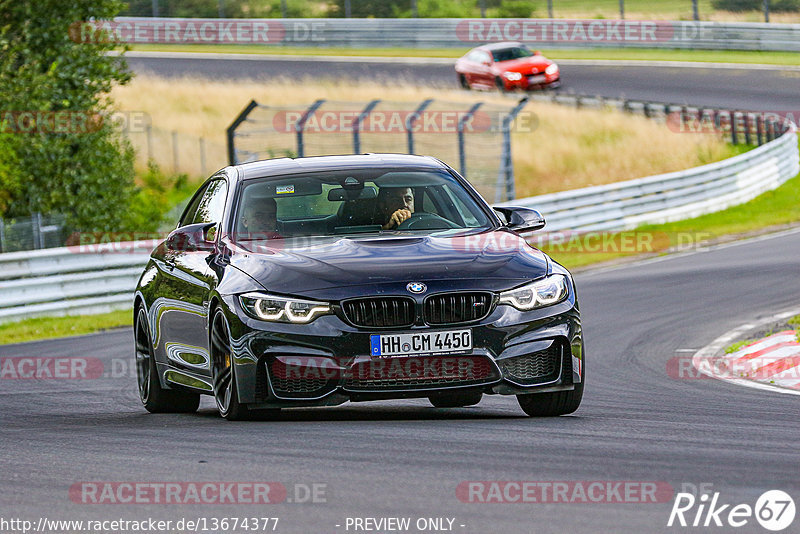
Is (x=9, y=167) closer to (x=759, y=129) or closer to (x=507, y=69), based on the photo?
(x=759, y=129)

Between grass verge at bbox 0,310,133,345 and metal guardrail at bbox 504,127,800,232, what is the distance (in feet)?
21.5

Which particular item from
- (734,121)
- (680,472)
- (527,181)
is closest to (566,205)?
(527,181)

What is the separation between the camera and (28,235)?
21297 mm

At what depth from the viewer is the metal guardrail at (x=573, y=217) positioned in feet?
61.7

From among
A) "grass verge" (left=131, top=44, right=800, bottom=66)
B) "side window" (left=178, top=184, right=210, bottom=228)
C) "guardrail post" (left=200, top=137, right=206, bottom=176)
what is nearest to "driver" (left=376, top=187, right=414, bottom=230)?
"side window" (left=178, top=184, right=210, bottom=228)

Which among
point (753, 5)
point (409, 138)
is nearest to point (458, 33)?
point (753, 5)

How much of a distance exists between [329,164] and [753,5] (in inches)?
1706

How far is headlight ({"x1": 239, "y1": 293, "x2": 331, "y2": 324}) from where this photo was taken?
7.68 m

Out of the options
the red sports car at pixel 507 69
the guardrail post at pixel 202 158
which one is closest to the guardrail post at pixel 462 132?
the guardrail post at pixel 202 158

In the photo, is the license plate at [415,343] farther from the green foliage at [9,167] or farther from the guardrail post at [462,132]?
the guardrail post at [462,132]

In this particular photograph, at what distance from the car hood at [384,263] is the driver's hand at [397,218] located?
0.31 metres

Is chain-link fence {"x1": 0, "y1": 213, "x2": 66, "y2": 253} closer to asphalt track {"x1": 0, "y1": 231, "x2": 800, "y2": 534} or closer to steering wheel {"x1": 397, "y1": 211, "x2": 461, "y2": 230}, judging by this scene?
asphalt track {"x1": 0, "y1": 231, "x2": 800, "y2": 534}

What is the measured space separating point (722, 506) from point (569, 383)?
9.06 feet

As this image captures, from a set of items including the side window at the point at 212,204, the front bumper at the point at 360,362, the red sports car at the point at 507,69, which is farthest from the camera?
the red sports car at the point at 507,69
